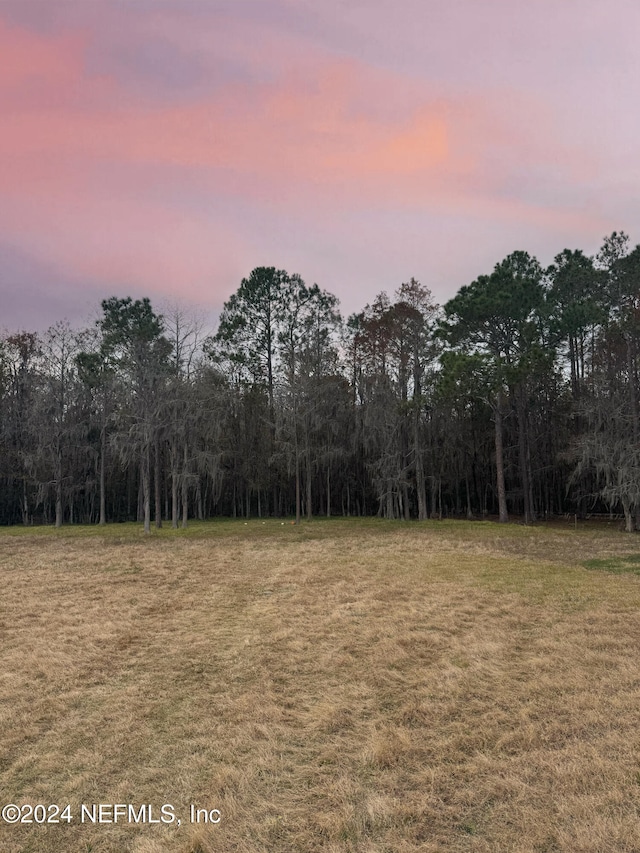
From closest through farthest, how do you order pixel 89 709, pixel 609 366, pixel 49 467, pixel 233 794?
pixel 233 794, pixel 89 709, pixel 609 366, pixel 49 467

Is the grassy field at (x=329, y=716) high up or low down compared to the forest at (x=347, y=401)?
down

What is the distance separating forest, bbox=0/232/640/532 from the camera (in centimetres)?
2053

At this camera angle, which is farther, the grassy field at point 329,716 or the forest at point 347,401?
the forest at point 347,401

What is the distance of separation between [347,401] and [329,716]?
25.2m

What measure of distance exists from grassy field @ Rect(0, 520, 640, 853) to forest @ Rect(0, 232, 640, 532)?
43.7ft

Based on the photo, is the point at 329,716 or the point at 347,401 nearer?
the point at 329,716

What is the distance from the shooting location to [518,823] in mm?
2559

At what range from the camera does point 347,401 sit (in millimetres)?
28734

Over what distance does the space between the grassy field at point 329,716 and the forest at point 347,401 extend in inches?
524

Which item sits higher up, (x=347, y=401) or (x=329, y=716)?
(x=347, y=401)

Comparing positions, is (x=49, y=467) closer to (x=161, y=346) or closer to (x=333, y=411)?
(x=161, y=346)

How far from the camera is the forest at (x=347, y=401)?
2053 cm

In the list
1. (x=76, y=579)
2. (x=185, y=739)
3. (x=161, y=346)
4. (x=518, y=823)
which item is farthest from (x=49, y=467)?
(x=518, y=823)

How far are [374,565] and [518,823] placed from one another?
883 centimetres
